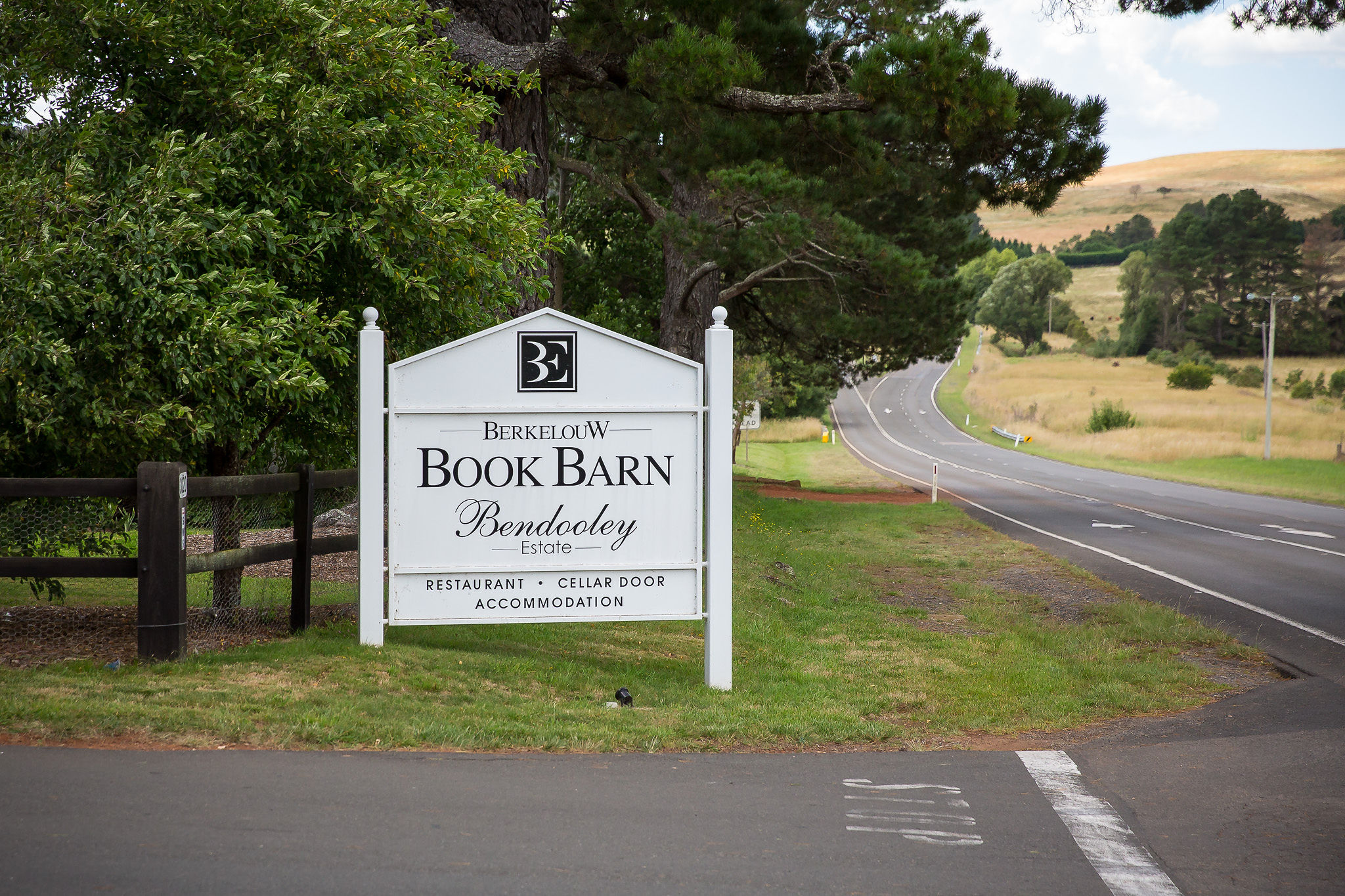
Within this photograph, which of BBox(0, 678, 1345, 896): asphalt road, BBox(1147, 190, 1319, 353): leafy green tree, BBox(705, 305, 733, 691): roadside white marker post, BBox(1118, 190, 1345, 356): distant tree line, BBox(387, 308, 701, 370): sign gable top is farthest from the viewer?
BBox(1147, 190, 1319, 353): leafy green tree

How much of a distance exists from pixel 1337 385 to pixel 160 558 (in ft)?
284

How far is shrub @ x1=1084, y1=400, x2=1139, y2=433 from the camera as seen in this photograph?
210 feet

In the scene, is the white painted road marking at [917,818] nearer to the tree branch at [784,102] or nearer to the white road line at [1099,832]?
the white road line at [1099,832]

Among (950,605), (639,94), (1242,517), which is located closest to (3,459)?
(639,94)

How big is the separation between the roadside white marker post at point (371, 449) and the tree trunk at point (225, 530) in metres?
1.29

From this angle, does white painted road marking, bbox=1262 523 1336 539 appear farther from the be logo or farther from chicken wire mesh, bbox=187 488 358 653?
the be logo

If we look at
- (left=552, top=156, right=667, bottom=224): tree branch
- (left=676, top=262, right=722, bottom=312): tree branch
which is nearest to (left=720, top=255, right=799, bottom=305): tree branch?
(left=676, top=262, right=722, bottom=312): tree branch

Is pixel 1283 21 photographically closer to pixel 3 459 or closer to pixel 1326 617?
pixel 1326 617

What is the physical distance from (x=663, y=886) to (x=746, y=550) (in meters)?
11.0

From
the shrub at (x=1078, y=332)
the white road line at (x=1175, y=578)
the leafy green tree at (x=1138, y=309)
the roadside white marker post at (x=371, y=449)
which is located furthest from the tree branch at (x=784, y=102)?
the shrub at (x=1078, y=332)

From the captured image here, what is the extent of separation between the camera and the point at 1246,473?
39781 mm

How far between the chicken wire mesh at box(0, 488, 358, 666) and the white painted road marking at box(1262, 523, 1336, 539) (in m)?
17.0

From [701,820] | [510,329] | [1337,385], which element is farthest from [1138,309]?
[701,820]

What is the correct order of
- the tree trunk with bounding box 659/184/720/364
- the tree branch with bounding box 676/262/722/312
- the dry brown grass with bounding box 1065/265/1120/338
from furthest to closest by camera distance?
A: 1. the dry brown grass with bounding box 1065/265/1120/338
2. the tree trunk with bounding box 659/184/720/364
3. the tree branch with bounding box 676/262/722/312
